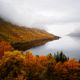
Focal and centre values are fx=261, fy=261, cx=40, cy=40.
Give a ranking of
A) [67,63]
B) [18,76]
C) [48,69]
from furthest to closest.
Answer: [67,63] < [48,69] < [18,76]

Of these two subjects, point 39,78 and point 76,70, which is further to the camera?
point 76,70

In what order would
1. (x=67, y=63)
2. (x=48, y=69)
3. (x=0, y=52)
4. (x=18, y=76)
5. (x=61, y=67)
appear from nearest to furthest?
(x=18, y=76) → (x=48, y=69) → (x=61, y=67) → (x=67, y=63) → (x=0, y=52)

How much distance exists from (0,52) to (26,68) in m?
58.4

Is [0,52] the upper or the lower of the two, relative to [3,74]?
upper

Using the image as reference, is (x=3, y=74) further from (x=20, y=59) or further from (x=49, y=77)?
(x=49, y=77)

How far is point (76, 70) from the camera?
9744 centimetres

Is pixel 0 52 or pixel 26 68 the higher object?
pixel 0 52

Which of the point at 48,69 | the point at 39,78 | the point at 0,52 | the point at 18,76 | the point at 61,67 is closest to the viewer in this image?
the point at 18,76

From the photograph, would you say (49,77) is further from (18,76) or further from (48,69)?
(18,76)

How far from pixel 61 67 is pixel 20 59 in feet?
62.4

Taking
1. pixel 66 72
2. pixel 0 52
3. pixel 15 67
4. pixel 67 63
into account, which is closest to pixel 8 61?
pixel 15 67

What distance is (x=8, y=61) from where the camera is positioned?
8344 cm

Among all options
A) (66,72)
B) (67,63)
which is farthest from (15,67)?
(67,63)

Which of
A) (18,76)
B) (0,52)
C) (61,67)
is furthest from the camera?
(0,52)
